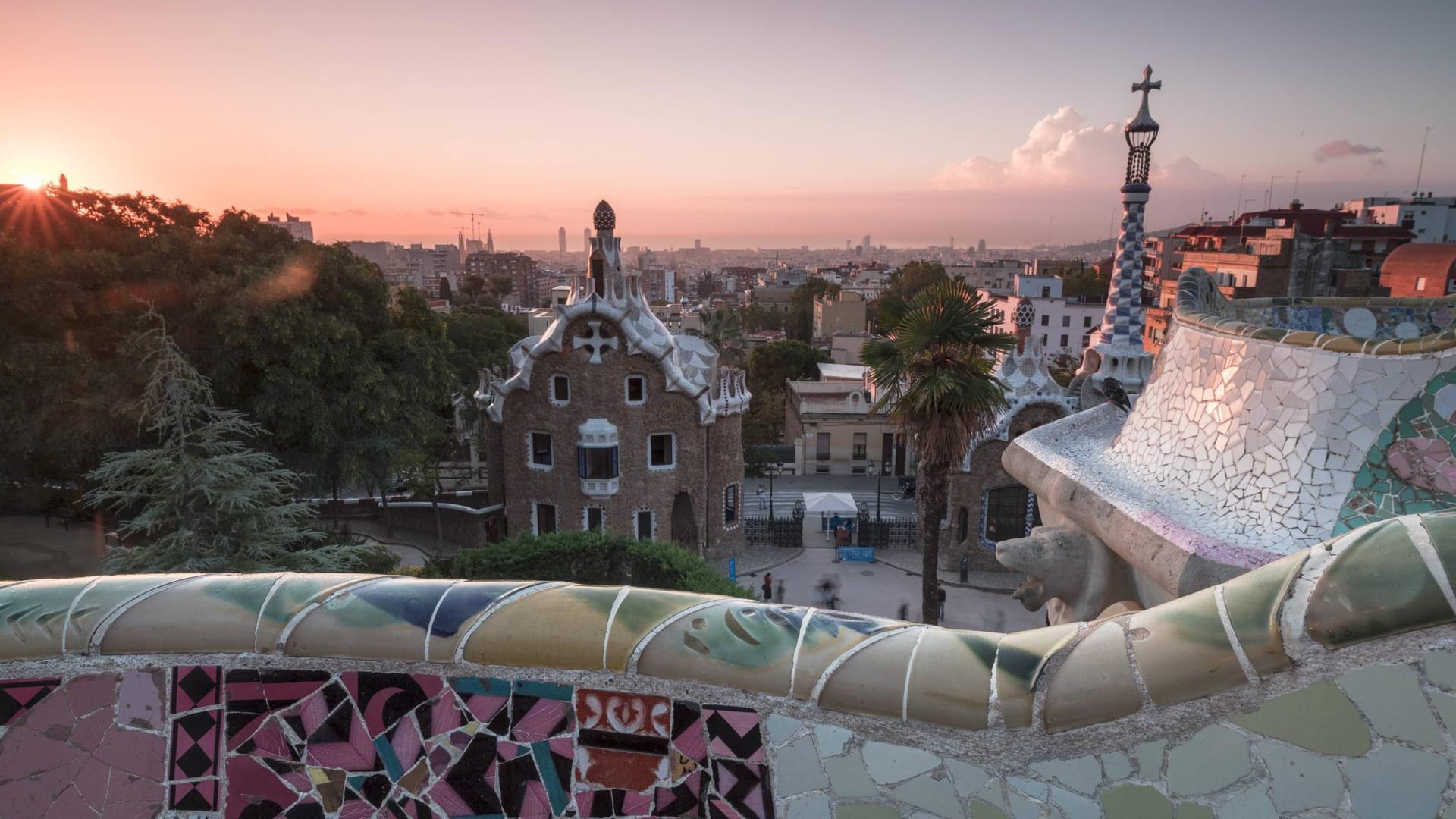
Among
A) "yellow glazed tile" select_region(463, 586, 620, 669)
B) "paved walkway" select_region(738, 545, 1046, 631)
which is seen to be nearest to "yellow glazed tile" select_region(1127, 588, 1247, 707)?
"yellow glazed tile" select_region(463, 586, 620, 669)

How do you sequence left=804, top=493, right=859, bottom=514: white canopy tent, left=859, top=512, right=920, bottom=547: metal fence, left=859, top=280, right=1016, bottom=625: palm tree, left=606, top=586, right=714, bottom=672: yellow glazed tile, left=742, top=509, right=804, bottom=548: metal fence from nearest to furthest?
left=606, top=586, right=714, bottom=672: yellow glazed tile < left=859, top=280, right=1016, bottom=625: palm tree < left=804, top=493, right=859, bottom=514: white canopy tent < left=859, top=512, right=920, bottom=547: metal fence < left=742, top=509, right=804, bottom=548: metal fence

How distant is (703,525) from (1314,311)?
16.8 m

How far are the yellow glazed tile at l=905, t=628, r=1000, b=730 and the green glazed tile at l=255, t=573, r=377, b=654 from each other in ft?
7.26

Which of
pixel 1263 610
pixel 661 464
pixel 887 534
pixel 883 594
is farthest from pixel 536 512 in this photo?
pixel 1263 610

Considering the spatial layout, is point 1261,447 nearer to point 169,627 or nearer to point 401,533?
point 169,627

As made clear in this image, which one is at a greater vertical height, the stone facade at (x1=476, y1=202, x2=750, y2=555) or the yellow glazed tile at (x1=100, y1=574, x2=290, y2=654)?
the yellow glazed tile at (x1=100, y1=574, x2=290, y2=654)

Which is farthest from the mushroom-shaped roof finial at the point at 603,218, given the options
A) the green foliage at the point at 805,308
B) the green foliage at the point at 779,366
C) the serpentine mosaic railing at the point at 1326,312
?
the green foliage at the point at 805,308

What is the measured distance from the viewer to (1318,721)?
7.46ft

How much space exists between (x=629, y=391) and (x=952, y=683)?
18259 mm

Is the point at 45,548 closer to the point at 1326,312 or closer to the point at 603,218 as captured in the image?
the point at 603,218

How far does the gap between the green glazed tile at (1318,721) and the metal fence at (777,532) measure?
21685mm

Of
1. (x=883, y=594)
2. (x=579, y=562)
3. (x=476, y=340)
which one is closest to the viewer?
(x=579, y=562)

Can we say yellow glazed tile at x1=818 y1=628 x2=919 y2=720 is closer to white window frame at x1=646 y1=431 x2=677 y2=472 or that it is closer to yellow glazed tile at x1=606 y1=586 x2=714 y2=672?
yellow glazed tile at x1=606 y1=586 x2=714 y2=672

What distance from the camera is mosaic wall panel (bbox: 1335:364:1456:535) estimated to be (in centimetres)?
438
